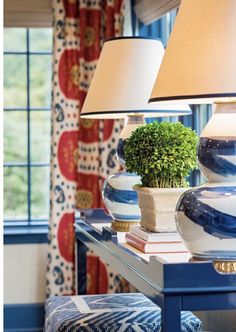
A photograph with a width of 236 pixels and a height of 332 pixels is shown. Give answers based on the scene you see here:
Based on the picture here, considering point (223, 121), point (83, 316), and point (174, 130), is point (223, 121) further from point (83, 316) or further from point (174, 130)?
point (83, 316)

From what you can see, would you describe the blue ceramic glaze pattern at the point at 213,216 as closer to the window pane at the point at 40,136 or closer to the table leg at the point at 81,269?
the table leg at the point at 81,269

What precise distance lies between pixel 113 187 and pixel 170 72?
115 cm

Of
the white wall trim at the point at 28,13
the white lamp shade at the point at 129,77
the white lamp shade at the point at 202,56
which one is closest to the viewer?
the white lamp shade at the point at 202,56

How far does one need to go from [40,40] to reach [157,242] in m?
3.12

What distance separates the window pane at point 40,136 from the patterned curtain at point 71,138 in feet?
1.03

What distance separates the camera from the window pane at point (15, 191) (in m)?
5.04

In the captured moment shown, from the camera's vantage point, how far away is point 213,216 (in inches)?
67.9

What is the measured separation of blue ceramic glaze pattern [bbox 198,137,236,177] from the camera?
5.79ft

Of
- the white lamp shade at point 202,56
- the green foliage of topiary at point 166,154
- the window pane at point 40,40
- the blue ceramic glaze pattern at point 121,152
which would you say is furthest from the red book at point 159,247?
the window pane at point 40,40

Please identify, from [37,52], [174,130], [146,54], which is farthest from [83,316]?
[37,52]

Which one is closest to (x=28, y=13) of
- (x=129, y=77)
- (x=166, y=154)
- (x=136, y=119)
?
(x=136, y=119)

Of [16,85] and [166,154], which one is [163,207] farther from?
[16,85]

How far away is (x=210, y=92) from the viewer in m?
1.64

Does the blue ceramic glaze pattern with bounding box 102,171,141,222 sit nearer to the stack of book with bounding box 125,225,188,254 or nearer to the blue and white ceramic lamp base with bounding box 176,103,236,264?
the stack of book with bounding box 125,225,188,254
